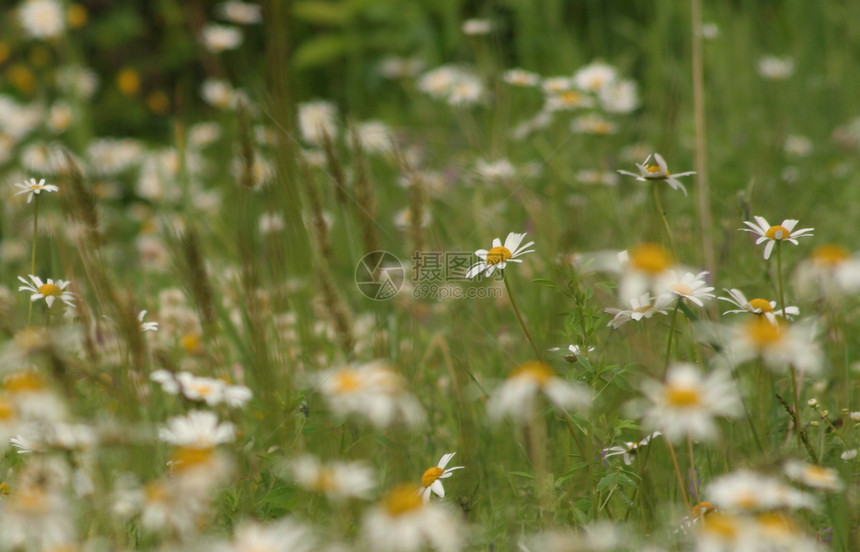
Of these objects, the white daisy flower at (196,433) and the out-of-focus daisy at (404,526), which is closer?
the out-of-focus daisy at (404,526)

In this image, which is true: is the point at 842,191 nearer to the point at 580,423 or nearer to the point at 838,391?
the point at 838,391

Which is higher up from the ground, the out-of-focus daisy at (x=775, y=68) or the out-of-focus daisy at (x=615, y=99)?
the out-of-focus daisy at (x=775, y=68)

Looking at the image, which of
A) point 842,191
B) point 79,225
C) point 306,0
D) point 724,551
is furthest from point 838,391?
point 306,0

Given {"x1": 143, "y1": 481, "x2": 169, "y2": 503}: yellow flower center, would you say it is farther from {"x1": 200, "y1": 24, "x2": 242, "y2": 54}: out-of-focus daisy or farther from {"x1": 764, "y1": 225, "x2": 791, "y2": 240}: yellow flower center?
{"x1": 200, "y1": 24, "x2": 242, "y2": 54}: out-of-focus daisy

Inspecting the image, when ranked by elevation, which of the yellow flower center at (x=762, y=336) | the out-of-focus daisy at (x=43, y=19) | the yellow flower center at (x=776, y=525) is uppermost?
the out-of-focus daisy at (x=43, y=19)

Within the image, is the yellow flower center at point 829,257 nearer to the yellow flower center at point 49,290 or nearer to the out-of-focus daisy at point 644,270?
the out-of-focus daisy at point 644,270

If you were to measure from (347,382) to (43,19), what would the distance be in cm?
314

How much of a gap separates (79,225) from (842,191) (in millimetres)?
1784

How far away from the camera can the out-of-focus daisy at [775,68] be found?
270 centimetres

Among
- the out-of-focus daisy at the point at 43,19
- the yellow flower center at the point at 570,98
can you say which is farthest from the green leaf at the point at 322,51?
the yellow flower center at the point at 570,98

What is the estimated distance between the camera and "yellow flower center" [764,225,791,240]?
2.74 ft

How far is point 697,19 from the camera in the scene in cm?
156

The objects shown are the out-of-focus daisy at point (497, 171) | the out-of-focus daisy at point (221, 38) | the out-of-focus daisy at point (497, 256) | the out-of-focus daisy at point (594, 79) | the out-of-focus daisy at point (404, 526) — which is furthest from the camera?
the out-of-focus daisy at point (221, 38)

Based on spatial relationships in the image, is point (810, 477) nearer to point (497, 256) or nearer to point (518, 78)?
point (497, 256)
